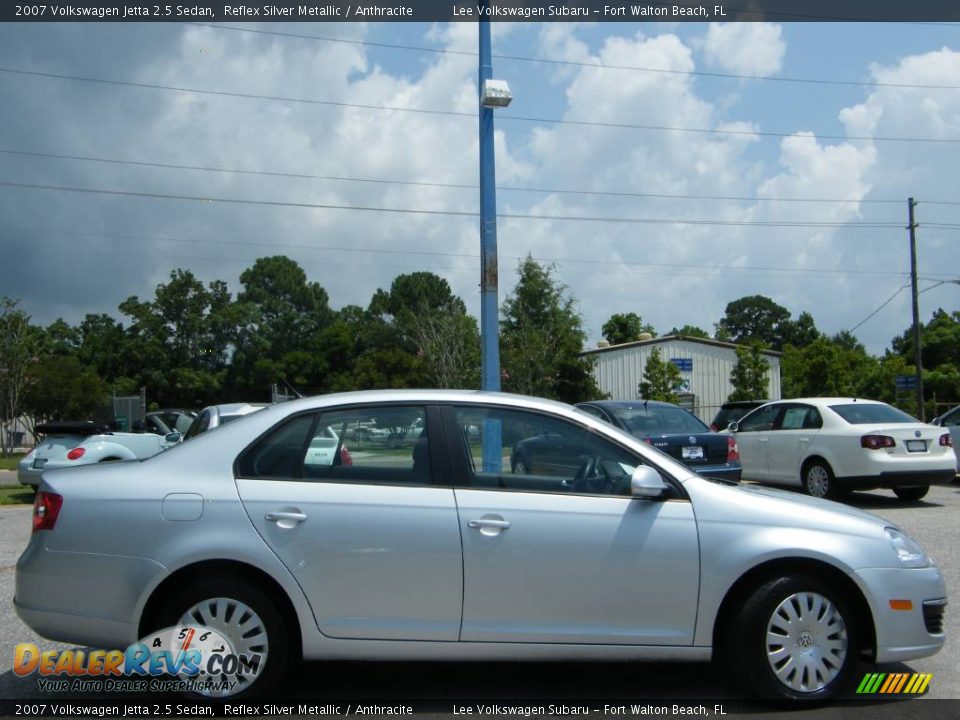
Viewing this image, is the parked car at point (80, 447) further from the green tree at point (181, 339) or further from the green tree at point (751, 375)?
the green tree at point (181, 339)

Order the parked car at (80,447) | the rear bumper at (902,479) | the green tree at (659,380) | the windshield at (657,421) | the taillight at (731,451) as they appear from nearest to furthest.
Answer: the taillight at (731,451) < the windshield at (657,421) < the rear bumper at (902,479) < the parked car at (80,447) < the green tree at (659,380)

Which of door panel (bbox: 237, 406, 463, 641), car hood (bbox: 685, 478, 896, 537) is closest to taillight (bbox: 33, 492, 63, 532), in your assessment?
door panel (bbox: 237, 406, 463, 641)

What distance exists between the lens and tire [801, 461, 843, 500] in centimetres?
1272

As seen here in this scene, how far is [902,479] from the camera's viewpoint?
1212cm

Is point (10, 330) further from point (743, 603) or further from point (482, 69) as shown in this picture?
point (743, 603)

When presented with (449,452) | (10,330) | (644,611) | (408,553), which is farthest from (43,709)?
(10,330)

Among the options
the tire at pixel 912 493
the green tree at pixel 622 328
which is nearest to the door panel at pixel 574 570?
the tire at pixel 912 493

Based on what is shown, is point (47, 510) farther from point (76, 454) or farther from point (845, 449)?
point (845, 449)

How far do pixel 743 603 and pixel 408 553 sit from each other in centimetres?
176

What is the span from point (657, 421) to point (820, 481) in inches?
108

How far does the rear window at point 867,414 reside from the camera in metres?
12.8

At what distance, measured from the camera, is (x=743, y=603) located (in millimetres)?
4625

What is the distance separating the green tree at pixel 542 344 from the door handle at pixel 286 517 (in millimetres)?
30901

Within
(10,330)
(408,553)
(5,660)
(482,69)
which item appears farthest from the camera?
(10,330)
